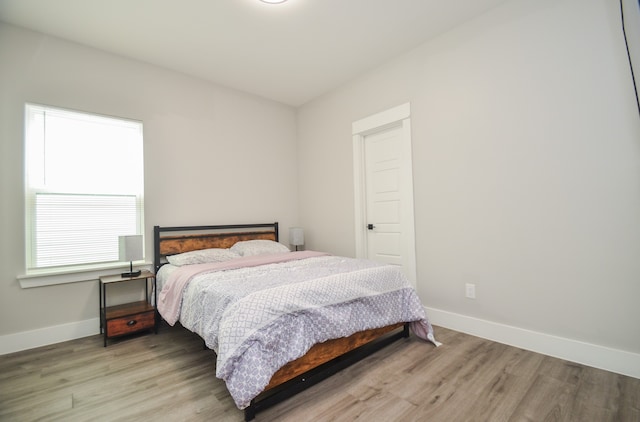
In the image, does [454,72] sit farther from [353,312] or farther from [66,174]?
[66,174]

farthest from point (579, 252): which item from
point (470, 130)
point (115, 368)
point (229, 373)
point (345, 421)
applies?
point (115, 368)

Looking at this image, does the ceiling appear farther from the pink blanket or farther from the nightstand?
the nightstand

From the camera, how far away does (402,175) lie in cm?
319

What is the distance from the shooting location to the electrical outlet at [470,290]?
2654 millimetres

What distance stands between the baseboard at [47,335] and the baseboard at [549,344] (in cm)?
334

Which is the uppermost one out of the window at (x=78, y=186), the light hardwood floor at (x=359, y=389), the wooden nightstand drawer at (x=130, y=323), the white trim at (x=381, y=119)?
the white trim at (x=381, y=119)

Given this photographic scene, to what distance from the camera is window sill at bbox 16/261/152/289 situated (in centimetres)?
254

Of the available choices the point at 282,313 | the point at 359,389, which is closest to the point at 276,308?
the point at 282,313

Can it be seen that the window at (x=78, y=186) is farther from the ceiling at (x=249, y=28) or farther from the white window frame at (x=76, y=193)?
the ceiling at (x=249, y=28)

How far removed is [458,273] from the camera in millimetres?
2764

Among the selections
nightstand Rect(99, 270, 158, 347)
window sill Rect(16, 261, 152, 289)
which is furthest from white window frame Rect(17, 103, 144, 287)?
nightstand Rect(99, 270, 158, 347)

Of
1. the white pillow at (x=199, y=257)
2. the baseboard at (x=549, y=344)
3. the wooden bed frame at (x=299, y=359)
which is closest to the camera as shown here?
the wooden bed frame at (x=299, y=359)

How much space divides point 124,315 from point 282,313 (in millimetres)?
1806

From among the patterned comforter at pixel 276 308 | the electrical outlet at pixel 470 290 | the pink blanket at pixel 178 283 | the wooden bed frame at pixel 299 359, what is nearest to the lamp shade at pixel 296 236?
the wooden bed frame at pixel 299 359
